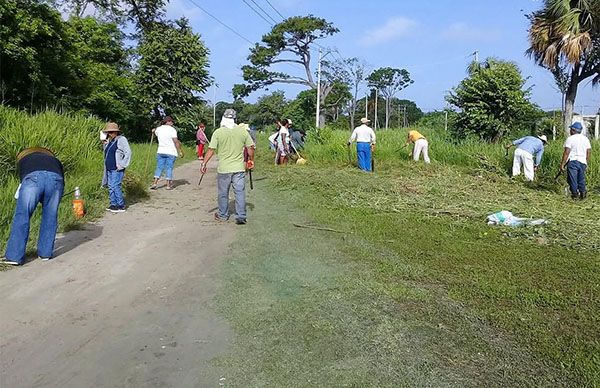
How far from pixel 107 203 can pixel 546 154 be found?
11.3 m

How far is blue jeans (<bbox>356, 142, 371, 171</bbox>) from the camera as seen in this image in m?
16.2

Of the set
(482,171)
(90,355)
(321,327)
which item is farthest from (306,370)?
(482,171)

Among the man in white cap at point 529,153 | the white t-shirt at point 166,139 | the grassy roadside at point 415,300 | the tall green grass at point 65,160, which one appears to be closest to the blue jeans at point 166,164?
the white t-shirt at point 166,139

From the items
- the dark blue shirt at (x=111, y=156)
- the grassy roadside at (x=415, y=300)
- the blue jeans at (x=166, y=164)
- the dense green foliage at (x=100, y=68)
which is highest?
the dense green foliage at (x=100, y=68)

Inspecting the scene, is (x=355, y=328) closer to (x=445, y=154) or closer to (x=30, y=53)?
(x=445, y=154)

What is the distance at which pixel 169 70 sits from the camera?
27438 millimetres

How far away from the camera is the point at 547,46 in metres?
17.1

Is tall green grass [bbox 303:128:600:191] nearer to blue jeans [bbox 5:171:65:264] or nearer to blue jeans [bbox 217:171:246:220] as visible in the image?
blue jeans [bbox 217:171:246:220]

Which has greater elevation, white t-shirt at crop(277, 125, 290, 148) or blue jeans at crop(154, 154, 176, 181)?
white t-shirt at crop(277, 125, 290, 148)

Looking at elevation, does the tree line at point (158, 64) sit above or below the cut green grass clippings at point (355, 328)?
above

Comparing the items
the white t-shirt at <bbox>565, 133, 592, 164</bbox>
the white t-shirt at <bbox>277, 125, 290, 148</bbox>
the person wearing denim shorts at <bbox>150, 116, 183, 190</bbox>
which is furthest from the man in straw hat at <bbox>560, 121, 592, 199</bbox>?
the white t-shirt at <bbox>277, 125, 290, 148</bbox>

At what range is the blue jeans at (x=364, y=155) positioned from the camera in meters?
16.2

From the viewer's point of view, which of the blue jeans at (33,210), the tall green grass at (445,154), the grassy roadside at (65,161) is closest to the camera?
the blue jeans at (33,210)

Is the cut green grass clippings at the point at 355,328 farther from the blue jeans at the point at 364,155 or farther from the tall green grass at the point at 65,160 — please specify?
the blue jeans at the point at 364,155
